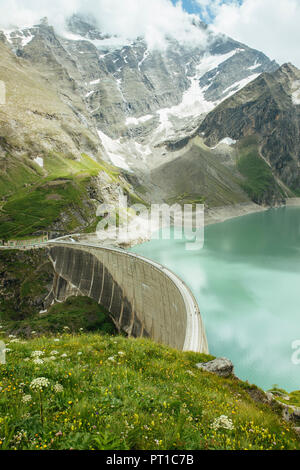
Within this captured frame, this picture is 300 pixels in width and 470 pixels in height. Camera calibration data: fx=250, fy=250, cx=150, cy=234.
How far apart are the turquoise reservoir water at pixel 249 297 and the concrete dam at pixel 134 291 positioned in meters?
7.36

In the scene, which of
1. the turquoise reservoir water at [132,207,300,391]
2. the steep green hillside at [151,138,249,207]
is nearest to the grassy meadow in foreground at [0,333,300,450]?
the turquoise reservoir water at [132,207,300,391]

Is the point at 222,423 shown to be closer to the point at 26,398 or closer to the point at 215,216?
the point at 26,398

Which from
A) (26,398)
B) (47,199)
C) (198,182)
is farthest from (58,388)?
(198,182)

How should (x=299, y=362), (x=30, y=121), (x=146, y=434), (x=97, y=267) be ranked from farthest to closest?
(x=30, y=121) < (x=97, y=267) < (x=299, y=362) < (x=146, y=434)

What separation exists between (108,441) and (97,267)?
118ft

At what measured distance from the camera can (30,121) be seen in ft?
351

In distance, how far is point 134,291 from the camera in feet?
100

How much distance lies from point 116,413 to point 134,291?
26.5m

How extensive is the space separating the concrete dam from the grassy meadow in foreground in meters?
9.53

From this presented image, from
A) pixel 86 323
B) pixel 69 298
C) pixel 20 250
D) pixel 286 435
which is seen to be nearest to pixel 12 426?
pixel 286 435

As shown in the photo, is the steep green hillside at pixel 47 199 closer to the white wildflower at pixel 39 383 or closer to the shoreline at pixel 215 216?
the shoreline at pixel 215 216

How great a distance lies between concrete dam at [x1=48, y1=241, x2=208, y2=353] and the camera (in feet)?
65.0

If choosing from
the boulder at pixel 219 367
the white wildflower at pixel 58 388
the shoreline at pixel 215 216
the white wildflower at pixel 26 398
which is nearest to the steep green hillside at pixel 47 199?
the shoreline at pixel 215 216
